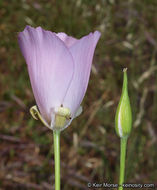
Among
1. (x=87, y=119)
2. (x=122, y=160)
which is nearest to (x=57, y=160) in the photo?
(x=122, y=160)

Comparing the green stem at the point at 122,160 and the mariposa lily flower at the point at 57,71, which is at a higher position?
the mariposa lily flower at the point at 57,71

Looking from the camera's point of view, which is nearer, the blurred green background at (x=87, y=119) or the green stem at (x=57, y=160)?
the green stem at (x=57, y=160)

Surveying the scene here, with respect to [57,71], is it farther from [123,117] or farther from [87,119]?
[87,119]

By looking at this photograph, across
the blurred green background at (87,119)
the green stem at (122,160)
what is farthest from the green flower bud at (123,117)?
the blurred green background at (87,119)

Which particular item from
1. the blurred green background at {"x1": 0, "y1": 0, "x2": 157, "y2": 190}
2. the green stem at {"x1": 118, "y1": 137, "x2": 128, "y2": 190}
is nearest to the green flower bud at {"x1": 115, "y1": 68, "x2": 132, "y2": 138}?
the green stem at {"x1": 118, "y1": 137, "x2": 128, "y2": 190}

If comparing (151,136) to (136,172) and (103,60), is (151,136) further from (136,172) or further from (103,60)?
(103,60)

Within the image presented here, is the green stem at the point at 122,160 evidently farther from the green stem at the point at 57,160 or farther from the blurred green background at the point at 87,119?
the blurred green background at the point at 87,119

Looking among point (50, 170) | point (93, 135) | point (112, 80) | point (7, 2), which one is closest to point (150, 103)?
point (112, 80)
